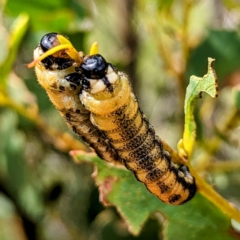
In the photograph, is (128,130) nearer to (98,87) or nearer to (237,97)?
(98,87)

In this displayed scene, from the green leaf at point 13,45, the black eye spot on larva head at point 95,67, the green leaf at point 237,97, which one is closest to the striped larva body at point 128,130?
the black eye spot on larva head at point 95,67

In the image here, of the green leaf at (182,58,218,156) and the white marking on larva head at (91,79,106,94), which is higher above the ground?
the white marking on larva head at (91,79,106,94)

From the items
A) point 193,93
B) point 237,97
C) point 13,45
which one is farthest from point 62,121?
point 193,93

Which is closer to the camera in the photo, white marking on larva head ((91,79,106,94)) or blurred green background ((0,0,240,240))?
white marking on larva head ((91,79,106,94))

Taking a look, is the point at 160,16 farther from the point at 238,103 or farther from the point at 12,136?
the point at 12,136

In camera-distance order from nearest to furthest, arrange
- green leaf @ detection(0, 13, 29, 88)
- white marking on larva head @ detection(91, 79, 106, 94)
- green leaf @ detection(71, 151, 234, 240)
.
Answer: white marking on larva head @ detection(91, 79, 106, 94)
green leaf @ detection(71, 151, 234, 240)
green leaf @ detection(0, 13, 29, 88)

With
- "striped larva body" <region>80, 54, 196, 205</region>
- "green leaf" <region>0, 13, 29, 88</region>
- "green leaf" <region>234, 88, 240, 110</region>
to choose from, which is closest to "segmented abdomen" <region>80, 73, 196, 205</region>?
"striped larva body" <region>80, 54, 196, 205</region>

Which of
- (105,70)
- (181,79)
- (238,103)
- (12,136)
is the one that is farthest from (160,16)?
(105,70)

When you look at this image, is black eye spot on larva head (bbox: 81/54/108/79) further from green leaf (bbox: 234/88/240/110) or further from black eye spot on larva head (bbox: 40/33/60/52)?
green leaf (bbox: 234/88/240/110)
